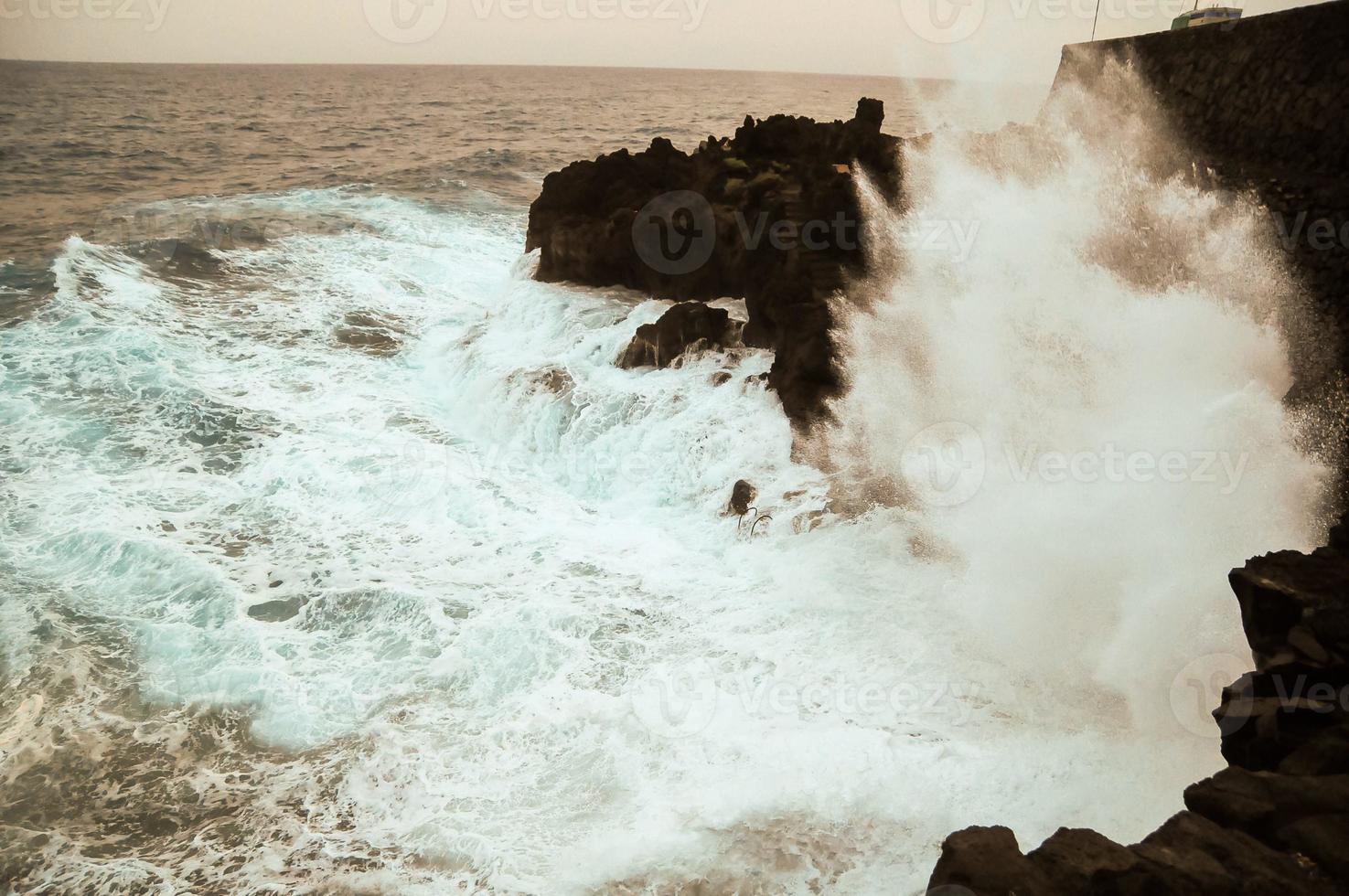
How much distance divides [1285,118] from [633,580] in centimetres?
741

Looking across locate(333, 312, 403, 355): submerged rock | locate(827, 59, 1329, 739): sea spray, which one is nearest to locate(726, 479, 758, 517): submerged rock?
locate(827, 59, 1329, 739): sea spray

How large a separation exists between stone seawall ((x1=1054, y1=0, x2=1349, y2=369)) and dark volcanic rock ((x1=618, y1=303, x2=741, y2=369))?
17.6 ft

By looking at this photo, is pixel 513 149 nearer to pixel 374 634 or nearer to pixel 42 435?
pixel 42 435

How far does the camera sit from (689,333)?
33.6ft

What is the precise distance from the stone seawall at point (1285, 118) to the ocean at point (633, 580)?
0.37 meters

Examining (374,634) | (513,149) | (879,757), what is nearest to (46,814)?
(374,634)

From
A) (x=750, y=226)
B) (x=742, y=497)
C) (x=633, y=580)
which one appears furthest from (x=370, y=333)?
(x=633, y=580)

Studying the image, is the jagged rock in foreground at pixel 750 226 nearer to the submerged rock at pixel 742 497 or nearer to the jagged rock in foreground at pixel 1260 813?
the submerged rock at pixel 742 497

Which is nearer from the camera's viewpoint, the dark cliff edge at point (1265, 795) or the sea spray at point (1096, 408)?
the dark cliff edge at point (1265, 795)

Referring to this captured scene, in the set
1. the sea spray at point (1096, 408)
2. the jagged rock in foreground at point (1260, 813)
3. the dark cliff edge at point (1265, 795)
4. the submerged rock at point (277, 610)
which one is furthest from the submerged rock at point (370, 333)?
the jagged rock in foreground at point (1260, 813)

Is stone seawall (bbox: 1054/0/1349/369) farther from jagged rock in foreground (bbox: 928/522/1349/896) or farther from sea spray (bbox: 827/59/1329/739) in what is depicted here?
jagged rock in foreground (bbox: 928/522/1349/896)

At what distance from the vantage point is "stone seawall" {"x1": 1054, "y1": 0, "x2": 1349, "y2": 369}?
7.33m

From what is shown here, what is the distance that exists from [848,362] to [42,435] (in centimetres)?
870

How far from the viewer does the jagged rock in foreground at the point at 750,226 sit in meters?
9.10
